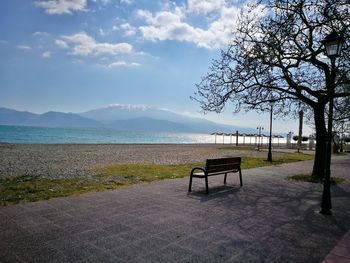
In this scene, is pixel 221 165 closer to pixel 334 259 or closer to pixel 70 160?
pixel 334 259

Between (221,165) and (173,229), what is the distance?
4.43 m

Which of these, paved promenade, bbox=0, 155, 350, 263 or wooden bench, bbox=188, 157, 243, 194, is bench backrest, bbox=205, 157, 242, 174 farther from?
paved promenade, bbox=0, 155, 350, 263

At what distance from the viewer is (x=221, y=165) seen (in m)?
9.49

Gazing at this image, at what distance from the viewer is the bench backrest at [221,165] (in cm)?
880

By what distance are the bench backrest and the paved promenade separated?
2.60ft

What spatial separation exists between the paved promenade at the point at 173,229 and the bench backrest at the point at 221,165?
792 millimetres

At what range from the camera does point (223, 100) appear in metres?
13.4

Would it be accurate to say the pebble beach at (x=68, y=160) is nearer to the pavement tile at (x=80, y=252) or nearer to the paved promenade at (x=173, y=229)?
the paved promenade at (x=173, y=229)

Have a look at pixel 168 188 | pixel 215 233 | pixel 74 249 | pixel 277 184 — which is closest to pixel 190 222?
pixel 215 233

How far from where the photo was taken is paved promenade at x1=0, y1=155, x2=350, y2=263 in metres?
4.31

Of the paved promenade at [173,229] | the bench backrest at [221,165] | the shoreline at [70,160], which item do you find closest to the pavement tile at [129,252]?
the paved promenade at [173,229]

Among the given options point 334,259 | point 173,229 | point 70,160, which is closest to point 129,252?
point 173,229

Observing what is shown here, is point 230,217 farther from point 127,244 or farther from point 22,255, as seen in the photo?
point 22,255

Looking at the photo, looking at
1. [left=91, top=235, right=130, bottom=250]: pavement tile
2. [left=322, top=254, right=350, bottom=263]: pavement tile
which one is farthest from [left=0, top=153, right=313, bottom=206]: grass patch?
[left=322, top=254, right=350, bottom=263]: pavement tile
